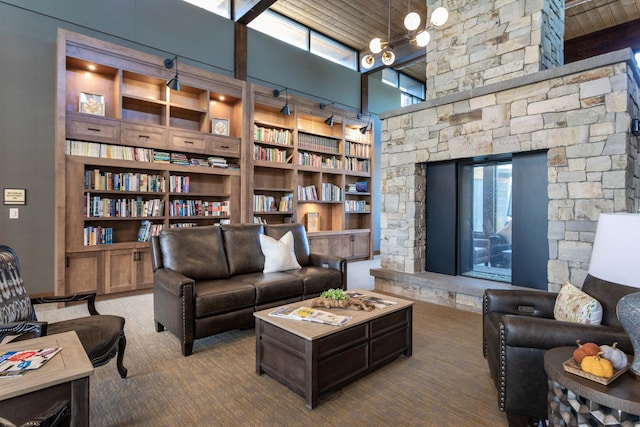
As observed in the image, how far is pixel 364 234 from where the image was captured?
728 cm

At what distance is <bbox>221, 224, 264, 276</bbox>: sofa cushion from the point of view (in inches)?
140

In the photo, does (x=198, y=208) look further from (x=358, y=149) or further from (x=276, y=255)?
(x=358, y=149)

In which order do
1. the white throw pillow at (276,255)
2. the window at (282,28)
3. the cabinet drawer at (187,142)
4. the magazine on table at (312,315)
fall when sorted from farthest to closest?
1. the window at (282,28)
2. the cabinet drawer at (187,142)
3. the white throw pillow at (276,255)
4. the magazine on table at (312,315)

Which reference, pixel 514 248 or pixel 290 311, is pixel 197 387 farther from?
pixel 514 248

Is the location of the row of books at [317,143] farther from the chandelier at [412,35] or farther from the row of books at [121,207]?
the row of books at [121,207]

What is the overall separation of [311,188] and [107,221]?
3380mm

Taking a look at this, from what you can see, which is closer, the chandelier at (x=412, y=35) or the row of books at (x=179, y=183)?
the chandelier at (x=412, y=35)

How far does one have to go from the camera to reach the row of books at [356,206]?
709cm

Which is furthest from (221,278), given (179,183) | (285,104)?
(285,104)

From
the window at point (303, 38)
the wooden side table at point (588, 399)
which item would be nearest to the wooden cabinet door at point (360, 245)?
the window at point (303, 38)

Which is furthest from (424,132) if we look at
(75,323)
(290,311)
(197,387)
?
(75,323)

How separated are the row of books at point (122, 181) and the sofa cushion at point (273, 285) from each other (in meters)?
2.15

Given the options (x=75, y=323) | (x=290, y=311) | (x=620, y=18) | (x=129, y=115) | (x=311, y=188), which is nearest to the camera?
(x=75, y=323)

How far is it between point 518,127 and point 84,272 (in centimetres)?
517
